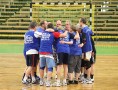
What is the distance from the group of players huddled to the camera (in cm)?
941

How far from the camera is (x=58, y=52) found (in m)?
9.52

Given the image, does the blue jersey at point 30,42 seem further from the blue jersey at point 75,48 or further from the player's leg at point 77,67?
the player's leg at point 77,67

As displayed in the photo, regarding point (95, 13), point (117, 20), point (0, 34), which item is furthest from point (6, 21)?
point (117, 20)

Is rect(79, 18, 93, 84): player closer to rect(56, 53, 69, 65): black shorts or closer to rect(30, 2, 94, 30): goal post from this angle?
rect(56, 53, 69, 65): black shorts

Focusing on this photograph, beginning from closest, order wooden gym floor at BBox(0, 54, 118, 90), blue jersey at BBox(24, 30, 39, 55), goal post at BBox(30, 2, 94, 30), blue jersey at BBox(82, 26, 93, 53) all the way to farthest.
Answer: wooden gym floor at BBox(0, 54, 118, 90) < blue jersey at BBox(24, 30, 39, 55) < blue jersey at BBox(82, 26, 93, 53) < goal post at BBox(30, 2, 94, 30)

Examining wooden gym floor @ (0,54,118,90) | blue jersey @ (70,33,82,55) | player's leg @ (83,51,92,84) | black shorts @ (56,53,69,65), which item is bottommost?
wooden gym floor @ (0,54,118,90)

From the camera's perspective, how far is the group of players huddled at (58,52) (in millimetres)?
9406

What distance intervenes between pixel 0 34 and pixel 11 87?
1773 cm

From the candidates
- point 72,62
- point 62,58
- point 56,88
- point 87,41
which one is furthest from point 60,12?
point 56,88

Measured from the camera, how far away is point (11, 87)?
920cm

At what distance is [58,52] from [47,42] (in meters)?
0.44

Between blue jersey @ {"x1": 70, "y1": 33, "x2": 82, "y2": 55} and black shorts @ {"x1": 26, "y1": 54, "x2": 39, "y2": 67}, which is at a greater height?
blue jersey @ {"x1": 70, "y1": 33, "x2": 82, "y2": 55}

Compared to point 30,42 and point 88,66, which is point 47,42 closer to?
point 30,42

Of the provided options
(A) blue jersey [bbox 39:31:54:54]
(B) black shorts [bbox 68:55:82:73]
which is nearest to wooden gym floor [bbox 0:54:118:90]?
(B) black shorts [bbox 68:55:82:73]
